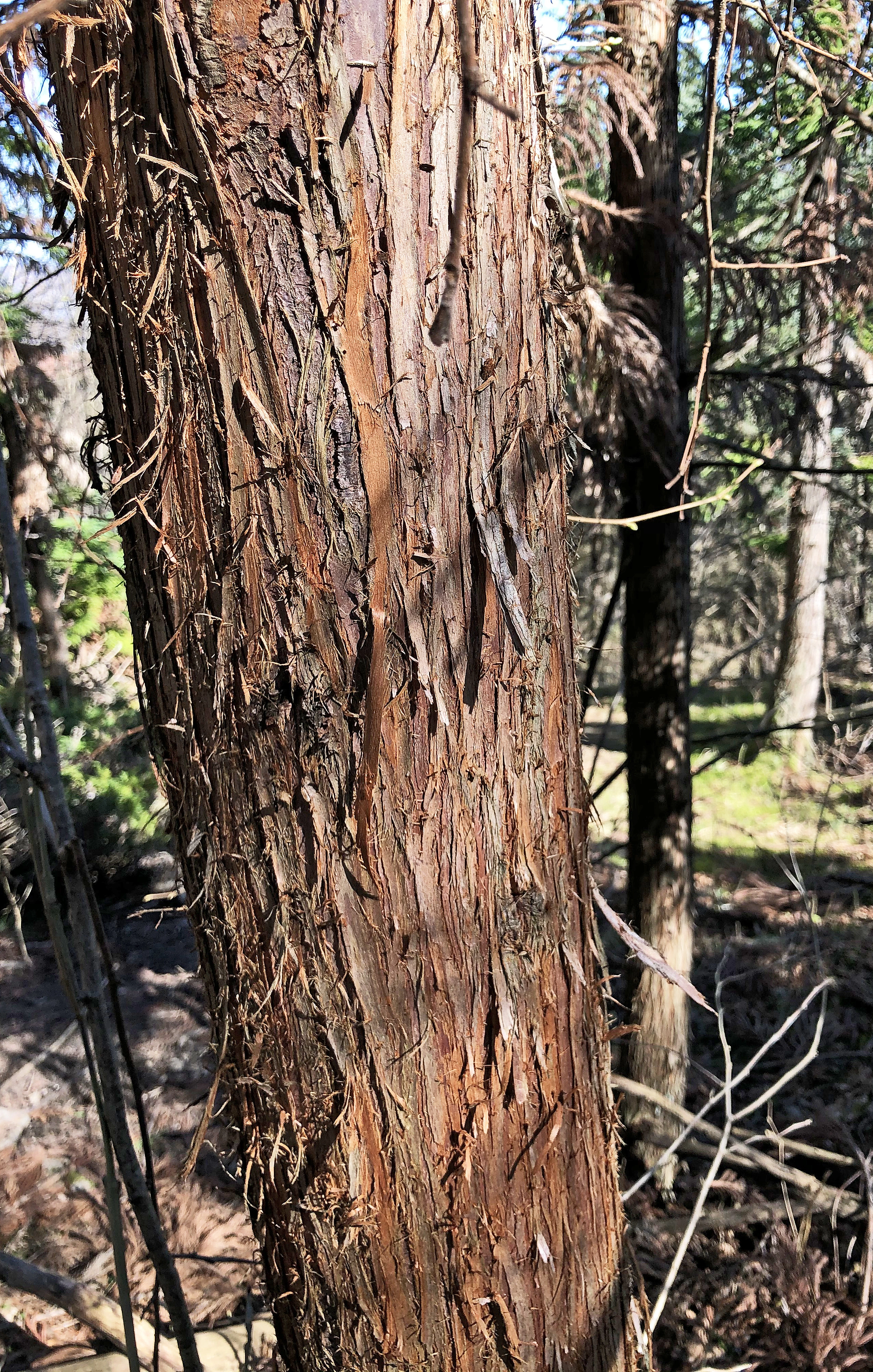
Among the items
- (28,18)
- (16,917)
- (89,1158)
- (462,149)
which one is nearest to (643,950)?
(462,149)

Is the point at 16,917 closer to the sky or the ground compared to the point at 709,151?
closer to the ground

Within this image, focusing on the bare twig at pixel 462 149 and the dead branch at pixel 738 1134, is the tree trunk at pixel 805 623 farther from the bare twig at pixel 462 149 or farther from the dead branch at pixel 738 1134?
the bare twig at pixel 462 149

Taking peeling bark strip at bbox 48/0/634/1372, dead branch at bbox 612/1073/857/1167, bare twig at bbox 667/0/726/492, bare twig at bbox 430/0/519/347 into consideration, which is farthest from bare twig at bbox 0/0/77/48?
dead branch at bbox 612/1073/857/1167

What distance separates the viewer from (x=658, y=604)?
402 centimetres

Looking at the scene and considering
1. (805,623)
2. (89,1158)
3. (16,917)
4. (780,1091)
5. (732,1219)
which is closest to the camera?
(732,1219)

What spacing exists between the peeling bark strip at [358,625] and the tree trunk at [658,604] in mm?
2633

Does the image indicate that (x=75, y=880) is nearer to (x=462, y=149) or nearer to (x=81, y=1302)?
(x=462, y=149)

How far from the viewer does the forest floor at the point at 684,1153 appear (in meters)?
3.36

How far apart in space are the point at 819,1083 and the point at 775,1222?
164 centimetres

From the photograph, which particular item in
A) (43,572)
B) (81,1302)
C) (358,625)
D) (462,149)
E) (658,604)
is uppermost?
(462,149)

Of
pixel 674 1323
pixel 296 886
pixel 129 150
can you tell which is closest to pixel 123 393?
pixel 129 150

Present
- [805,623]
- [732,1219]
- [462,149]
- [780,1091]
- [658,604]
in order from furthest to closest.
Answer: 1. [805,623]
2. [780,1091]
3. [658,604]
4. [732,1219]
5. [462,149]

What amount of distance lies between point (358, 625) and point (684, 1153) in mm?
3871

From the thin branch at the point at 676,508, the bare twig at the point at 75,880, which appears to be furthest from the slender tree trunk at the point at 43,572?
the thin branch at the point at 676,508
